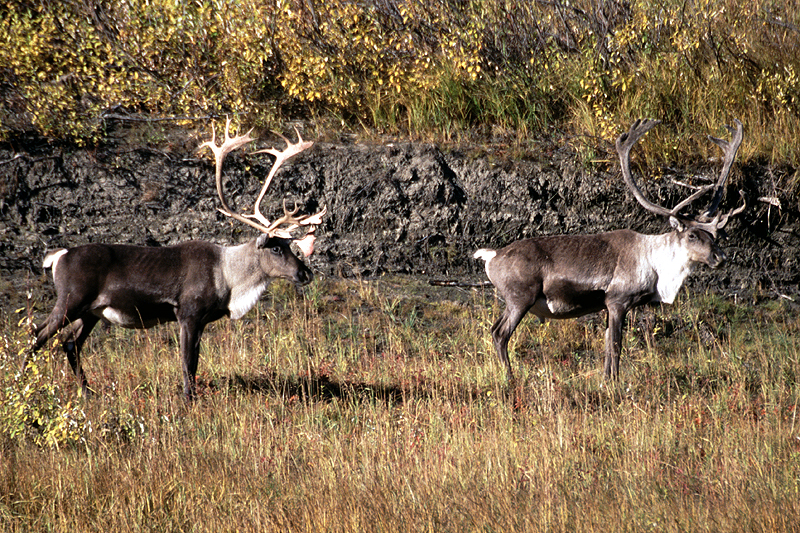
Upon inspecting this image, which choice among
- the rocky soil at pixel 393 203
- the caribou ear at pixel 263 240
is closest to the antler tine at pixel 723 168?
the rocky soil at pixel 393 203

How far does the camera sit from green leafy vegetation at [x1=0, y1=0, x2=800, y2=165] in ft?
33.9

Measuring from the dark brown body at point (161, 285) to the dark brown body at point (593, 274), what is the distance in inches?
76.2

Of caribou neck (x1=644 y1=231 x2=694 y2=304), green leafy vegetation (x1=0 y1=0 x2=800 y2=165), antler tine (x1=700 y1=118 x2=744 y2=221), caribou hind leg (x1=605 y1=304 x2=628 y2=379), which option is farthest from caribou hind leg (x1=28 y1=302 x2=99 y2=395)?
antler tine (x1=700 y1=118 x2=744 y2=221)

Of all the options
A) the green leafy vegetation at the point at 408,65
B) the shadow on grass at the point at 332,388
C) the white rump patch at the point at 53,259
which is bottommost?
the shadow on grass at the point at 332,388

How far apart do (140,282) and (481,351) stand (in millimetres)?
3355

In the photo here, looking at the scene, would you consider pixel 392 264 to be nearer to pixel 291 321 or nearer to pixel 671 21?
pixel 291 321

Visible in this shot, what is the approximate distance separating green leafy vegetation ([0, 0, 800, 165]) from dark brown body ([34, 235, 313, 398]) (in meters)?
4.06

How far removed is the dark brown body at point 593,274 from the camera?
743 cm

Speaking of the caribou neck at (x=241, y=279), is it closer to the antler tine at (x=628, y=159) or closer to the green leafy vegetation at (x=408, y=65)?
the antler tine at (x=628, y=159)

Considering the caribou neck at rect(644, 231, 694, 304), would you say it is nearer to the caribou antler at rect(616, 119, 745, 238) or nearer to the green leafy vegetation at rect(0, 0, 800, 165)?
the caribou antler at rect(616, 119, 745, 238)

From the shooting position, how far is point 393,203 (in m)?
10.1

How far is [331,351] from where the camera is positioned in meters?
8.11

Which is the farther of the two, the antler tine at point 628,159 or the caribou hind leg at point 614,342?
the antler tine at point 628,159

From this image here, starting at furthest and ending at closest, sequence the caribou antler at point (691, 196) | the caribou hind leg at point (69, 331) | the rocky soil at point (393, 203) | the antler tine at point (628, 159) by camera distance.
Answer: the rocky soil at point (393, 203) → the antler tine at point (628, 159) → the caribou antler at point (691, 196) → the caribou hind leg at point (69, 331)
